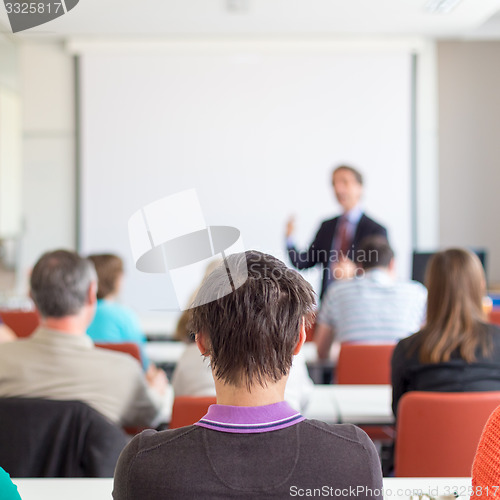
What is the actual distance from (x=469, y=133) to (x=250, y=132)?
1990 mm

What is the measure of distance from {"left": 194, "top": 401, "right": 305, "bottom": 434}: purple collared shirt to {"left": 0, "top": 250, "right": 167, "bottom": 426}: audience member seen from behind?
41.2 inches

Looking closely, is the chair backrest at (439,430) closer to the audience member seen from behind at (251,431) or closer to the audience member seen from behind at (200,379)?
the audience member seen from behind at (200,379)

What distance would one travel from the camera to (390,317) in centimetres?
322

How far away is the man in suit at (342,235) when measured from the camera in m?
4.38

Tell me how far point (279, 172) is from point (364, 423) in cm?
398

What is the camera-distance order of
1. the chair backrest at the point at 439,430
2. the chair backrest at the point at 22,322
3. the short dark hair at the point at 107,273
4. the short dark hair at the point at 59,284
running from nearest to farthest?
the chair backrest at the point at 439,430 < the short dark hair at the point at 59,284 < the short dark hair at the point at 107,273 < the chair backrest at the point at 22,322

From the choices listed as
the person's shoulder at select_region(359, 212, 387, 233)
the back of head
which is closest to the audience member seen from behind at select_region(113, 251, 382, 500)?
the back of head

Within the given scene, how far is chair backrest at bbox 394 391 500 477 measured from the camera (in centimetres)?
179

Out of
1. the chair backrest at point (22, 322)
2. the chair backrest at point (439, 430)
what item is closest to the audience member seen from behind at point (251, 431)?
the chair backrest at point (439, 430)

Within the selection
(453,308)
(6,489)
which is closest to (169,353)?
(453,308)

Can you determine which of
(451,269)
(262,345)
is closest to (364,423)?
(451,269)

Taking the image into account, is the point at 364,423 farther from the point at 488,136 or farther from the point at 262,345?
the point at 488,136

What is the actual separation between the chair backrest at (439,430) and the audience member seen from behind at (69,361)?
2.56 feet

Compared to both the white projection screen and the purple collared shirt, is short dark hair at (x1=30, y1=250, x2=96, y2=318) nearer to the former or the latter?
the purple collared shirt
